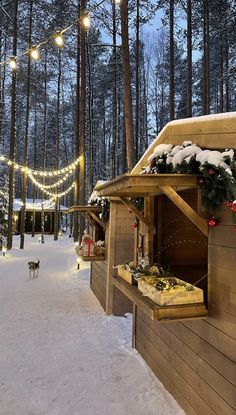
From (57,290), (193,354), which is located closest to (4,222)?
(57,290)

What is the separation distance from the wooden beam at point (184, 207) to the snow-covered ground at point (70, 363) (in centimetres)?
198

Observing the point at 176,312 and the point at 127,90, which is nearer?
the point at 176,312

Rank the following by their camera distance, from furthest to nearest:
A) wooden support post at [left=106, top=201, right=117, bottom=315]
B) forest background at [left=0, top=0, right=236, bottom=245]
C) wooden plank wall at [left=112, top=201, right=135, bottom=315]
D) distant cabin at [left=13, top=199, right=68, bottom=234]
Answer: distant cabin at [left=13, top=199, right=68, bottom=234], forest background at [left=0, top=0, right=236, bottom=245], wooden plank wall at [left=112, top=201, right=135, bottom=315], wooden support post at [left=106, top=201, right=117, bottom=315]

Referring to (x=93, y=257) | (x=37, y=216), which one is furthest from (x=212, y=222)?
(x=37, y=216)

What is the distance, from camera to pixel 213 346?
276cm

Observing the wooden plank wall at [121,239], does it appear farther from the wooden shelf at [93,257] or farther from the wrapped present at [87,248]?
the wrapped present at [87,248]

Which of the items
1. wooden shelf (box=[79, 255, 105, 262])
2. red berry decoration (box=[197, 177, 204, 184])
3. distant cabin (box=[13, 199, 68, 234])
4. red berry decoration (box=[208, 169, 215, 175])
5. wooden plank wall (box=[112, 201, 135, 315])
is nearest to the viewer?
red berry decoration (box=[208, 169, 215, 175])

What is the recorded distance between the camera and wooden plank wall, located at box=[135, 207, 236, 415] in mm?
2545

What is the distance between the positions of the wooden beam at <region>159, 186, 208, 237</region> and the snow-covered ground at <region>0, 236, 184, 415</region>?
1976mm

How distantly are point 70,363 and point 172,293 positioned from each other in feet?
7.94

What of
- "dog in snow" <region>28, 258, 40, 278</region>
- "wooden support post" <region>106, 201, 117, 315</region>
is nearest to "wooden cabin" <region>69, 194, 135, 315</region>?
"wooden support post" <region>106, 201, 117, 315</region>

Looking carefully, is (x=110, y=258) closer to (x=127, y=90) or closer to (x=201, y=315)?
(x=127, y=90)

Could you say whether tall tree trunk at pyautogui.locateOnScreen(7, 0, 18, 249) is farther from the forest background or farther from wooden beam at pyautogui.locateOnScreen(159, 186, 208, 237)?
wooden beam at pyautogui.locateOnScreen(159, 186, 208, 237)

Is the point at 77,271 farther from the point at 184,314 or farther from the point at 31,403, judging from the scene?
the point at 184,314
